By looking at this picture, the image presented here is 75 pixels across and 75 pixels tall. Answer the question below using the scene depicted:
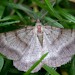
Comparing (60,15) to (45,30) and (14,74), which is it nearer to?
(45,30)

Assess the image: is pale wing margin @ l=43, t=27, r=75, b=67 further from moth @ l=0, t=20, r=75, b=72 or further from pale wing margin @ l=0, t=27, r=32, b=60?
pale wing margin @ l=0, t=27, r=32, b=60

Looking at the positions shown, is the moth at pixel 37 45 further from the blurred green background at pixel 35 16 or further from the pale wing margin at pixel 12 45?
the blurred green background at pixel 35 16

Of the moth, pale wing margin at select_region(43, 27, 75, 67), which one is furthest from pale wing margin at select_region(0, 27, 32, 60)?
pale wing margin at select_region(43, 27, 75, 67)

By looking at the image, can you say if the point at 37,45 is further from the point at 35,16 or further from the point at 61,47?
the point at 35,16

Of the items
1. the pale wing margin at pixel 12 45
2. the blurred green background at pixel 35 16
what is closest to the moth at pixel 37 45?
the pale wing margin at pixel 12 45

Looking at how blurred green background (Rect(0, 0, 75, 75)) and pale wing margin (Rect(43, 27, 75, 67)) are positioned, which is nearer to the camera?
pale wing margin (Rect(43, 27, 75, 67))

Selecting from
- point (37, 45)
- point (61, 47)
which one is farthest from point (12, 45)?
point (61, 47)

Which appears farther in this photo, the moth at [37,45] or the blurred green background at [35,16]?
the blurred green background at [35,16]
